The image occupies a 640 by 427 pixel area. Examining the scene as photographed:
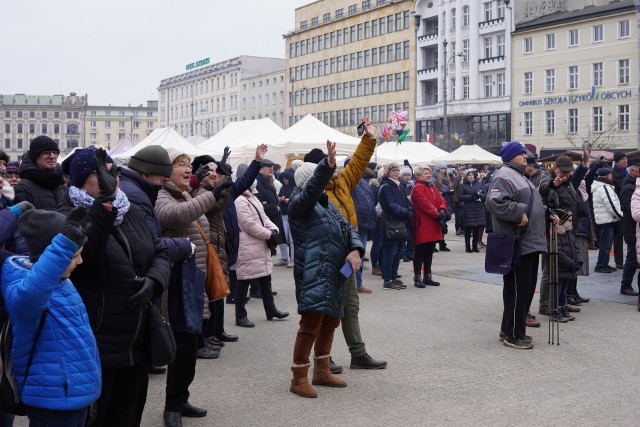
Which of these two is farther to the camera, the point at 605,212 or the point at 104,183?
the point at 605,212

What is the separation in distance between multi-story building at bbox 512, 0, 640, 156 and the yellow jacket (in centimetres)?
4428

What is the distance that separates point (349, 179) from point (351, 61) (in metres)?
75.3

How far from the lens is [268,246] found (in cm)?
908

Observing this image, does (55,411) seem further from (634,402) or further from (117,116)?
(117,116)

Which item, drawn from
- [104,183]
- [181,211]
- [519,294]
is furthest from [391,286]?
[104,183]

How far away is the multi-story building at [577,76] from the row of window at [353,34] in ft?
52.6

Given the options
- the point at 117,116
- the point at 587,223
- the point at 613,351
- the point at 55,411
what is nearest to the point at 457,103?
the point at 587,223

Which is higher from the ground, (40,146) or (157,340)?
(40,146)

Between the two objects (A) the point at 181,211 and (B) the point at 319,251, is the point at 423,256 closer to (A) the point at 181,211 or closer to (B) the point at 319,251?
(B) the point at 319,251

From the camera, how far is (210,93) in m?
114

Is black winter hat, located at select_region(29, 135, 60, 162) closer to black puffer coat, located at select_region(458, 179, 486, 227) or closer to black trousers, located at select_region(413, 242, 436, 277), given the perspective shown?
black trousers, located at select_region(413, 242, 436, 277)

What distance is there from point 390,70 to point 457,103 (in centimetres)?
Answer: 1271

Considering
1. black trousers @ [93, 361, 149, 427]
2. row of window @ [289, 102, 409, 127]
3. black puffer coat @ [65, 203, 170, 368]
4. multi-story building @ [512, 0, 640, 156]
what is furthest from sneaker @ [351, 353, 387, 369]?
row of window @ [289, 102, 409, 127]

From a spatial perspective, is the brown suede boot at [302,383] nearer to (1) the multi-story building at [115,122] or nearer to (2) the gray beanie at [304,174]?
(2) the gray beanie at [304,174]
